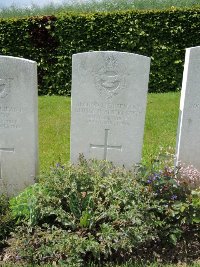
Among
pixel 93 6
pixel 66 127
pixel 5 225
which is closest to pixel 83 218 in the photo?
pixel 5 225

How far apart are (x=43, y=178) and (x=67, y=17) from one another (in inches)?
284

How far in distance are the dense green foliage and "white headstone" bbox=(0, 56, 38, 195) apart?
1.51 ft

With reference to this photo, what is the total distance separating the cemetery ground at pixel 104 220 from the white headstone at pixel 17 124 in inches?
16.5

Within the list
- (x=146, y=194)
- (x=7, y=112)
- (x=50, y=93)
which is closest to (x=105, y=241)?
(x=146, y=194)

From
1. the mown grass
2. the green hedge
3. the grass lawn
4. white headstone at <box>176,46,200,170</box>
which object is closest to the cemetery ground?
white headstone at <box>176,46,200,170</box>

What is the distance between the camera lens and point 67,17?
1012cm

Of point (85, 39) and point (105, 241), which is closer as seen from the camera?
point (105, 241)

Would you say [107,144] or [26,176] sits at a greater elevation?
[107,144]

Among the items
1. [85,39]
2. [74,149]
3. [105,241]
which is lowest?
[105,241]

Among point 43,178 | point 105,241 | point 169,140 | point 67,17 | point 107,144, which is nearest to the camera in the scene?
point 105,241

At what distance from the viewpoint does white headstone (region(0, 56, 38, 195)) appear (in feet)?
13.1

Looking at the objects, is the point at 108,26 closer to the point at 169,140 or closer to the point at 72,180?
the point at 169,140

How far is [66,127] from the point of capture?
748cm

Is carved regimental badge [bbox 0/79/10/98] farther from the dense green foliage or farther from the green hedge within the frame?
the green hedge
